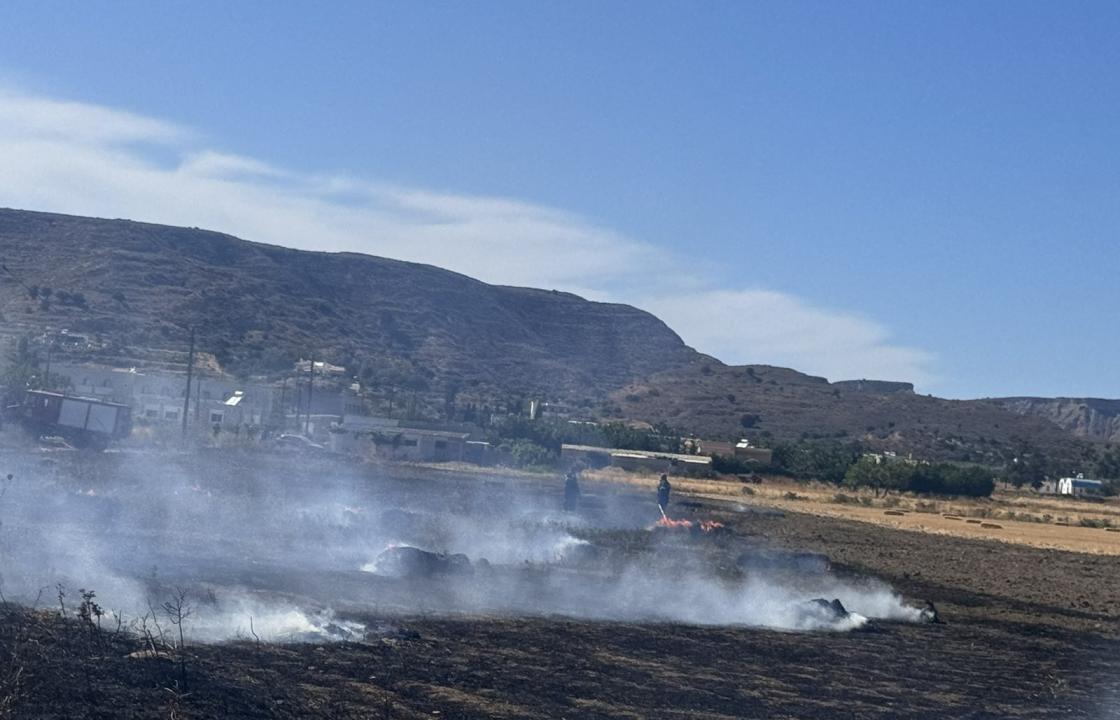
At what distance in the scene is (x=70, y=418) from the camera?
60.3m

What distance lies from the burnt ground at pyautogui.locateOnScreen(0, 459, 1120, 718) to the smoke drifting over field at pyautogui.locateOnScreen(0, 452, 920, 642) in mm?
1147

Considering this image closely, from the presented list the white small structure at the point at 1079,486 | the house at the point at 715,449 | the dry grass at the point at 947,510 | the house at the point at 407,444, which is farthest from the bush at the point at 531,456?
the white small structure at the point at 1079,486

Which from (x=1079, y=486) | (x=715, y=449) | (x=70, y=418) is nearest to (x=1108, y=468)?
(x=1079, y=486)

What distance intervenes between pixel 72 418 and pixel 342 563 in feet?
130

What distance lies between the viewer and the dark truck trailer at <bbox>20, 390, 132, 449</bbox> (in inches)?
2334

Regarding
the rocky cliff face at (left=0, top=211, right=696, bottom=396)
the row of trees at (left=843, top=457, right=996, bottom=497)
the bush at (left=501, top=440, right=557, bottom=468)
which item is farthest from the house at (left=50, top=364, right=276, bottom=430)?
the row of trees at (left=843, top=457, right=996, bottom=497)

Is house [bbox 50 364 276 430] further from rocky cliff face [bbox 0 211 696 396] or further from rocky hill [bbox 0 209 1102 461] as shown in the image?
rocky cliff face [bbox 0 211 696 396]

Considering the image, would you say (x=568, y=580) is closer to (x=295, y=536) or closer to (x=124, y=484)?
(x=295, y=536)

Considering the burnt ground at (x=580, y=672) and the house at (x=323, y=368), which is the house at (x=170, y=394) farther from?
the burnt ground at (x=580, y=672)

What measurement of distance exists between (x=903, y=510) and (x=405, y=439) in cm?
3216

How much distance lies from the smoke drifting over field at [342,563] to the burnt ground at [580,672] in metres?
1.15

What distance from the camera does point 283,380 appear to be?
111 metres

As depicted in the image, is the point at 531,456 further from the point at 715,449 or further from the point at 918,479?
the point at 715,449

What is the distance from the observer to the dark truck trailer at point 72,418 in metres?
59.3
